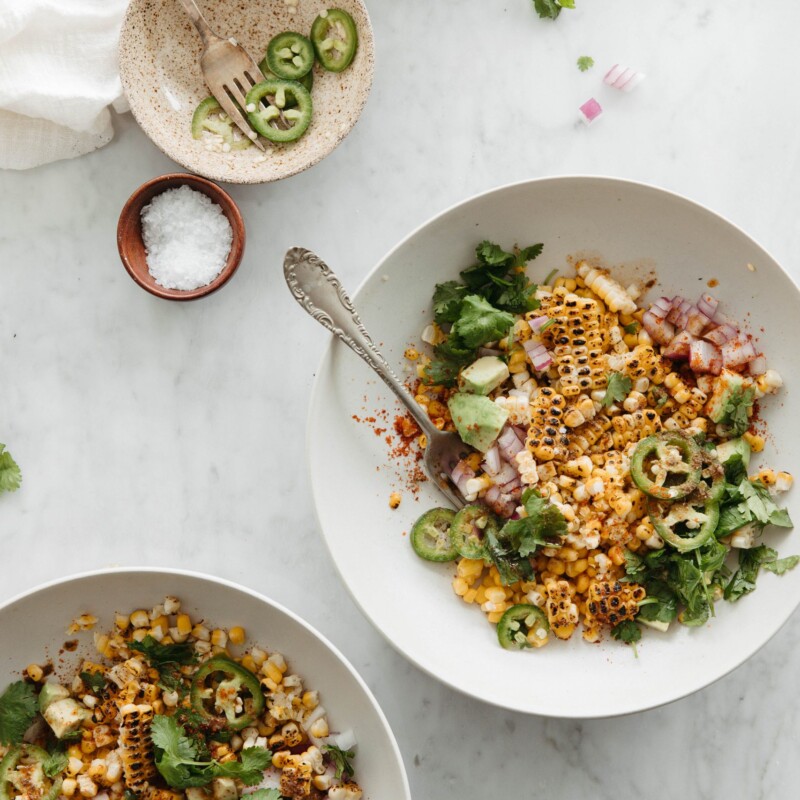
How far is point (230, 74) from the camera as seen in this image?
2.91 meters

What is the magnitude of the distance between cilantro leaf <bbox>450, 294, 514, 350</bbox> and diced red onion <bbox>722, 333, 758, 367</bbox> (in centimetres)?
69

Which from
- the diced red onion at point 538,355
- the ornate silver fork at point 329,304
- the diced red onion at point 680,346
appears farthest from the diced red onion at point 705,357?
the ornate silver fork at point 329,304

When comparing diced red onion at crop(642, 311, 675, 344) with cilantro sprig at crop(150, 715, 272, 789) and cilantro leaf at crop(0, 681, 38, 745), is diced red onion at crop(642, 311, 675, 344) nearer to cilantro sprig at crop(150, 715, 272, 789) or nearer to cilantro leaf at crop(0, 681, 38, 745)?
cilantro sprig at crop(150, 715, 272, 789)

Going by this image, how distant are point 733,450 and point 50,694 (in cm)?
230

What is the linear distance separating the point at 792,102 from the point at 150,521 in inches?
108

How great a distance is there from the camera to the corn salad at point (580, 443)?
2.60 meters

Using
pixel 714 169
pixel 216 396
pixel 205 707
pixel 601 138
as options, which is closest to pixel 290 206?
pixel 216 396

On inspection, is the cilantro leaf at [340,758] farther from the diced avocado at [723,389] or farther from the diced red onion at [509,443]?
the diced avocado at [723,389]

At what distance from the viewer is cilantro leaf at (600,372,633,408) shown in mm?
2650

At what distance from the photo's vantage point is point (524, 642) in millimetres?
2664

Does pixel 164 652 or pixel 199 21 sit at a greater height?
pixel 199 21

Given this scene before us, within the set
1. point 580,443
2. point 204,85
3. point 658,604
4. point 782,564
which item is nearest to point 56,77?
point 204,85

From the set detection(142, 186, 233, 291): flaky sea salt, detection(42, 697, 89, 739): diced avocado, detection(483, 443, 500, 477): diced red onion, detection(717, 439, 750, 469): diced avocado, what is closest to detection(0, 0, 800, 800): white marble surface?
detection(142, 186, 233, 291): flaky sea salt

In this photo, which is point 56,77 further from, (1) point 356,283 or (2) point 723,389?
(2) point 723,389
